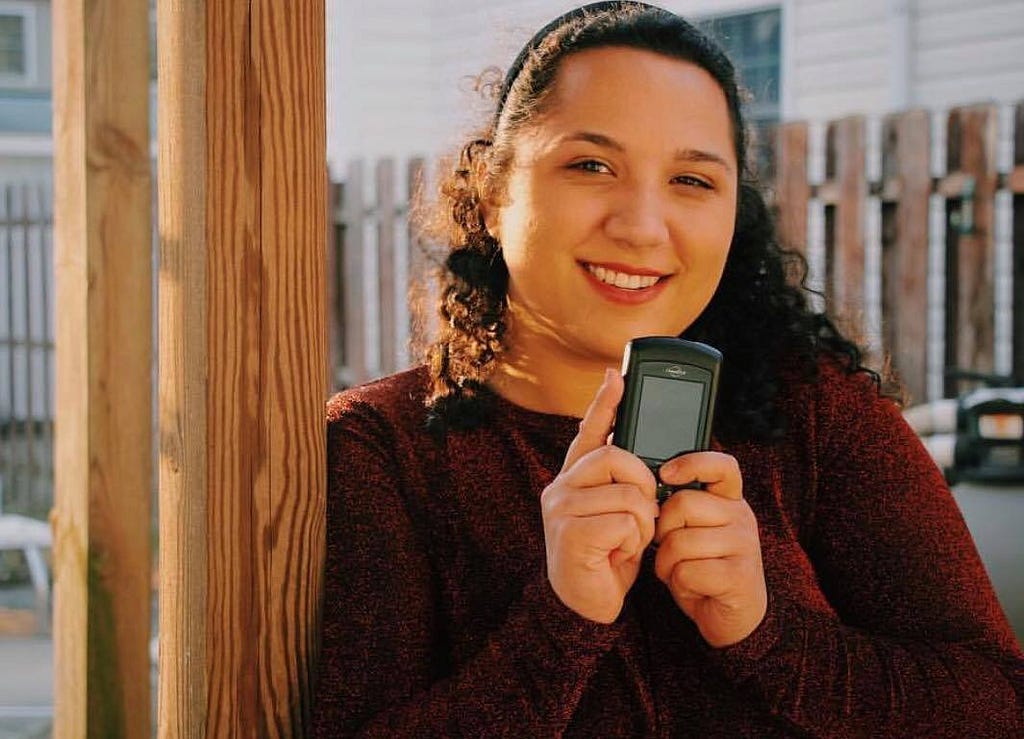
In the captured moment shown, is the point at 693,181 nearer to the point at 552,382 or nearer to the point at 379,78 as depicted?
the point at 552,382

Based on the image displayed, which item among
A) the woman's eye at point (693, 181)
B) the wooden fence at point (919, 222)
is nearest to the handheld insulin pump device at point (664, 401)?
the woman's eye at point (693, 181)

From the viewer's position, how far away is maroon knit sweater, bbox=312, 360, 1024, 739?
147cm

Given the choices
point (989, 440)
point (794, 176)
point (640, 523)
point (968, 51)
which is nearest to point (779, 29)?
point (968, 51)

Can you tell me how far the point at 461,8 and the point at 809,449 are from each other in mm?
8119

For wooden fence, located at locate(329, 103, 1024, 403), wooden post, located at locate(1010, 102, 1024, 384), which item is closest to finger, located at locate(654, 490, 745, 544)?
wooden fence, located at locate(329, 103, 1024, 403)

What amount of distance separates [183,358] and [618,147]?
618 mm

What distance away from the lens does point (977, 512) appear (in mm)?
2791

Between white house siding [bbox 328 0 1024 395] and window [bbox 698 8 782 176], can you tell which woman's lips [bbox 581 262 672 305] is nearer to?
white house siding [bbox 328 0 1024 395]

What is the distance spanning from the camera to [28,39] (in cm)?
1217

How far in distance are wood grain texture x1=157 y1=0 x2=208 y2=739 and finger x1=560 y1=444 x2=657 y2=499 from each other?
48cm

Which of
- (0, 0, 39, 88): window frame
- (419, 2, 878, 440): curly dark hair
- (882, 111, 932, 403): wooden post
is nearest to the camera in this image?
(419, 2, 878, 440): curly dark hair

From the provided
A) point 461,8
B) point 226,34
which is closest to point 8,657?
point 226,34

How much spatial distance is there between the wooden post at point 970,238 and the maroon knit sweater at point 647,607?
3907mm

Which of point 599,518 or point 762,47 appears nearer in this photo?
point 599,518
